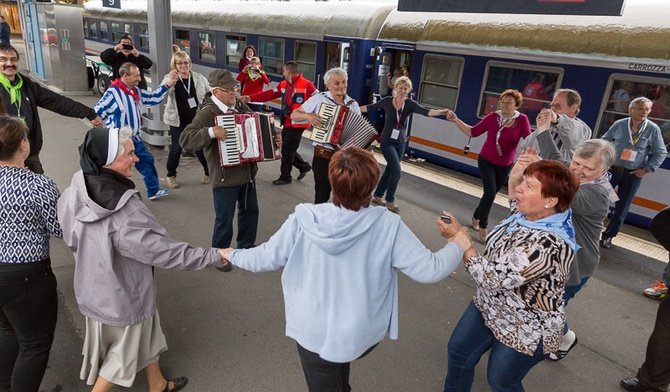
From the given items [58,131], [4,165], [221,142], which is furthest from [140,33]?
[4,165]

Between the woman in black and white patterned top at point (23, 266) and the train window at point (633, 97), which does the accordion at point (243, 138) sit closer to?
the woman in black and white patterned top at point (23, 266)

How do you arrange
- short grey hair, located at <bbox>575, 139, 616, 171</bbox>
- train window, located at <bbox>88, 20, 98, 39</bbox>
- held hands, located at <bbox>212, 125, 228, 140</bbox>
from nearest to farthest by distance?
short grey hair, located at <bbox>575, 139, 616, 171</bbox>
held hands, located at <bbox>212, 125, 228, 140</bbox>
train window, located at <bbox>88, 20, 98, 39</bbox>

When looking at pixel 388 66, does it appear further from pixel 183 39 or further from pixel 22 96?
pixel 183 39

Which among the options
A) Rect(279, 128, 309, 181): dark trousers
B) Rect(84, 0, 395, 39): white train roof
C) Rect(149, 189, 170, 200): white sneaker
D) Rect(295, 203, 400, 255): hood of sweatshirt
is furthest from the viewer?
Rect(84, 0, 395, 39): white train roof

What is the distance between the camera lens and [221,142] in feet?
Result: 12.5

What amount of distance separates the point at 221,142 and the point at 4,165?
5.55 ft

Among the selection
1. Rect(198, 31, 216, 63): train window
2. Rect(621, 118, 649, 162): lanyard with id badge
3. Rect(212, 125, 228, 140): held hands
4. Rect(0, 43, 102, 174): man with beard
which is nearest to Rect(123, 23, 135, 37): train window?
Rect(198, 31, 216, 63): train window

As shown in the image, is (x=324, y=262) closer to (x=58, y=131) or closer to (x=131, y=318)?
(x=131, y=318)

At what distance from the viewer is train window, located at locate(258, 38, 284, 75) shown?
10930 mm

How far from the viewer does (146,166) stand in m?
5.55

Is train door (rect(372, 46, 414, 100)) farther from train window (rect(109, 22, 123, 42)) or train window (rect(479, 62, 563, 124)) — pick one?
train window (rect(109, 22, 123, 42))

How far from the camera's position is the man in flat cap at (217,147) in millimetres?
3779

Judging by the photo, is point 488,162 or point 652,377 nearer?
point 652,377

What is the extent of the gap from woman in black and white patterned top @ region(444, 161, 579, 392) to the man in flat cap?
8.04 ft
